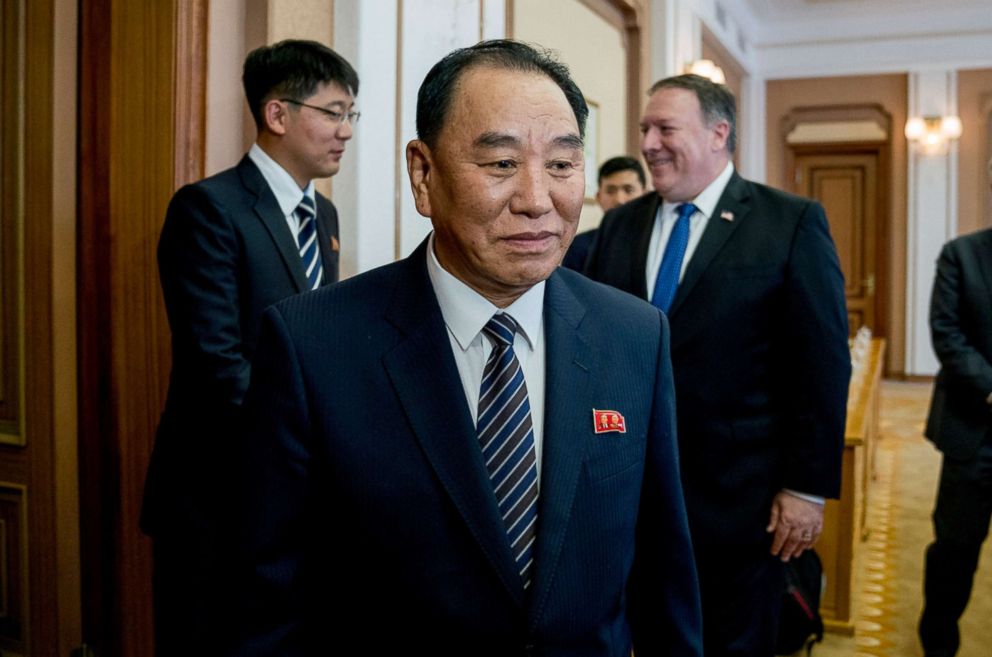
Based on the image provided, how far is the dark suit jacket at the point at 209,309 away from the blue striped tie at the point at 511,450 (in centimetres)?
92

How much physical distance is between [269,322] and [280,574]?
1.07ft

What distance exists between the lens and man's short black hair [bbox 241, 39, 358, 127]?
85.2 inches

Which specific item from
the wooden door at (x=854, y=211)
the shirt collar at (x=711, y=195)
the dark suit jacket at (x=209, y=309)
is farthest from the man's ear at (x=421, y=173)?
the wooden door at (x=854, y=211)

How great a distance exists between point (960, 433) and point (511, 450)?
7.82 feet

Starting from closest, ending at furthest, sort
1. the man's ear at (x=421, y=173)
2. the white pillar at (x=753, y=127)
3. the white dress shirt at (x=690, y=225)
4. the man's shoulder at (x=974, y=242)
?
the man's ear at (x=421, y=173), the white dress shirt at (x=690, y=225), the man's shoulder at (x=974, y=242), the white pillar at (x=753, y=127)

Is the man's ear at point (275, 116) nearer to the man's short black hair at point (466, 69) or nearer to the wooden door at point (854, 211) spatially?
the man's short black hair at point (466, 69)

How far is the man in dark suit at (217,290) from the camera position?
1.94 metres

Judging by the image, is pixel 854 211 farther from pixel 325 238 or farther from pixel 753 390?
pixel 325 238

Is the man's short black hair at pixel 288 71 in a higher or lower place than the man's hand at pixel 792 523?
higher

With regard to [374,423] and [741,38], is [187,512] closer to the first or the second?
[374,423]

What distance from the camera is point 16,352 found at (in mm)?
2555

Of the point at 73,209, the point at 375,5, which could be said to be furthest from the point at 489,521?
the point at 375,5

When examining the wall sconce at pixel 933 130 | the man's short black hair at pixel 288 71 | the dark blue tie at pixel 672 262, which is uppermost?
the wall sconce at pixel 933 130

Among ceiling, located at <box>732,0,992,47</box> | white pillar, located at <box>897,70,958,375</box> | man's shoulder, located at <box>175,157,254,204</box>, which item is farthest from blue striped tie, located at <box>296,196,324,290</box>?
white pillar, located at <box>897,70,958,375</box>
